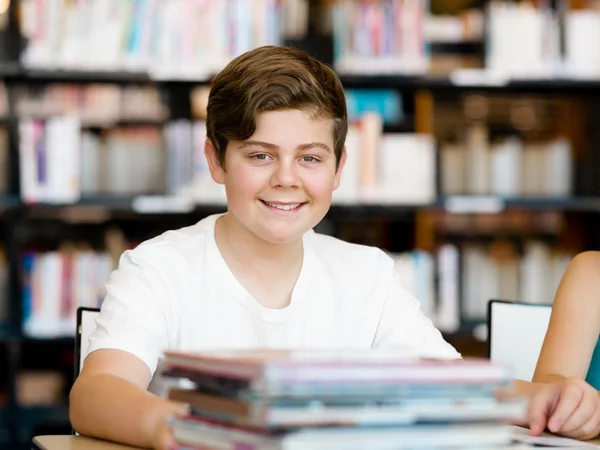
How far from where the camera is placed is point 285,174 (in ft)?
4.81

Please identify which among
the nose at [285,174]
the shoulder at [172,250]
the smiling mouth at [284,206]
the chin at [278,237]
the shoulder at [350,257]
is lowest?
the shoulder at [350,257]

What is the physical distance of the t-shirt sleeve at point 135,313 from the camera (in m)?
1.35

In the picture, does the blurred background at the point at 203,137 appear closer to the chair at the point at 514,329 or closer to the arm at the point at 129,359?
the chair at the point at 514,329

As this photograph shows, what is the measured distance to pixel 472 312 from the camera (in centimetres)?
393

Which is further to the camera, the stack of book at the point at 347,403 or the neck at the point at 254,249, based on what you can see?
the neck at the point at 254,249

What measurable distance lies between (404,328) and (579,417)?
1.34 ft

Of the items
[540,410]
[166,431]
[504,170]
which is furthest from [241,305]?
[504,170]

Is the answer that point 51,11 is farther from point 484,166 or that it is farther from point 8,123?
point 484,166

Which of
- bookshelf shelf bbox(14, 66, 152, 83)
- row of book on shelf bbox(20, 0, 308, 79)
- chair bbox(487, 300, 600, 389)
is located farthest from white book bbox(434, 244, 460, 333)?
chair bbox(487, 300, 600, 389)

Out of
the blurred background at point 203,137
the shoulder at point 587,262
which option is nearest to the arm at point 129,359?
the shoulder at point 587,262

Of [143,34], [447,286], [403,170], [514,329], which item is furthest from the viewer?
[447,286]

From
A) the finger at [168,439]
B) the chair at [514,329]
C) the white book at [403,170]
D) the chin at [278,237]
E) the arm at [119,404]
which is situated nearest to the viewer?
the finger at [168,439]

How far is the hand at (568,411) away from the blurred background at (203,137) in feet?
7.52

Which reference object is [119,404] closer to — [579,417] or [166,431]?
[166,431]
